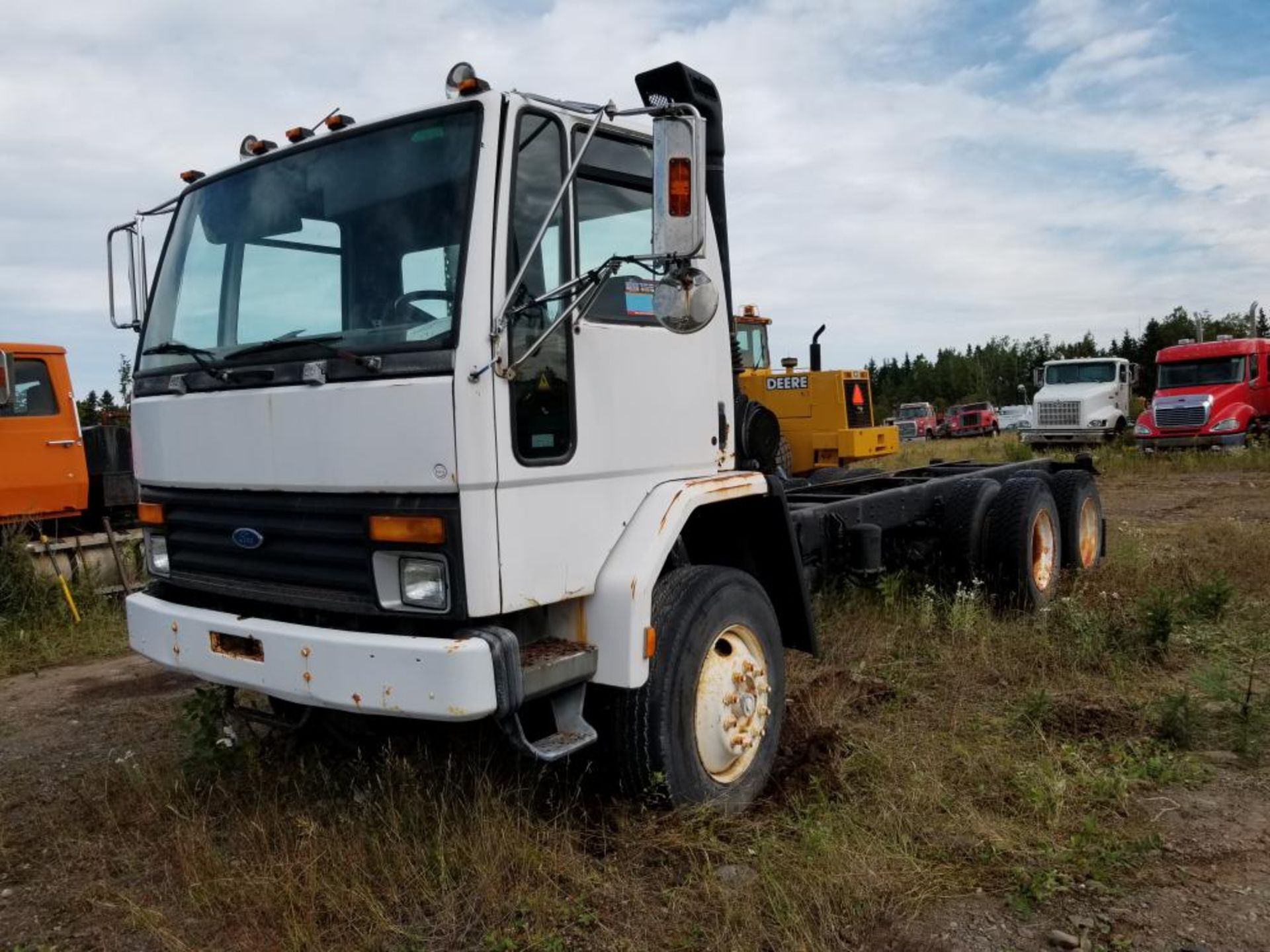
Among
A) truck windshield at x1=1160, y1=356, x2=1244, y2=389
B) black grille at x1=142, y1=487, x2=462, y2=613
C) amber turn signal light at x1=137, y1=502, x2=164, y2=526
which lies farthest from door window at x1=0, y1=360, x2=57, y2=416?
truck windshield at x1=1160, y1=356, x2=1244, y2=389

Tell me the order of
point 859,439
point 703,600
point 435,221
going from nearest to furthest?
point 435,221
point 703,600
point 859,439

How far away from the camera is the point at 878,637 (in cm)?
606

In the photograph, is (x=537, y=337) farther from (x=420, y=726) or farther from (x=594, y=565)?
(x=420, y=726)

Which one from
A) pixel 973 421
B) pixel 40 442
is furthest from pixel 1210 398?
pixel 973 421

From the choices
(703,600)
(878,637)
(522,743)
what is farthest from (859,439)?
(522,743)

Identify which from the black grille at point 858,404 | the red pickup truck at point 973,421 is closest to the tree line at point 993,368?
the red pickup truck at point 973,421

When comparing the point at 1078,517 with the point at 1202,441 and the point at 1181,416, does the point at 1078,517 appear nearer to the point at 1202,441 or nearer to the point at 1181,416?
the point at 1202,441

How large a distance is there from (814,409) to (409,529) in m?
10.5

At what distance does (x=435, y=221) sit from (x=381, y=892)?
218 centimetres

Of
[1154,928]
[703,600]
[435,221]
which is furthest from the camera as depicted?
[703,600]

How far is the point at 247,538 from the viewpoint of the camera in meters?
3.49

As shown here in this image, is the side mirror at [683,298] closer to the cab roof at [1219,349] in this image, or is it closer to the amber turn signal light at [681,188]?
the amber turn signal light at [681,188]

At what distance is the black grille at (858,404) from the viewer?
42.4 ft

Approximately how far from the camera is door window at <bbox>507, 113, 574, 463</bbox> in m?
3.16
